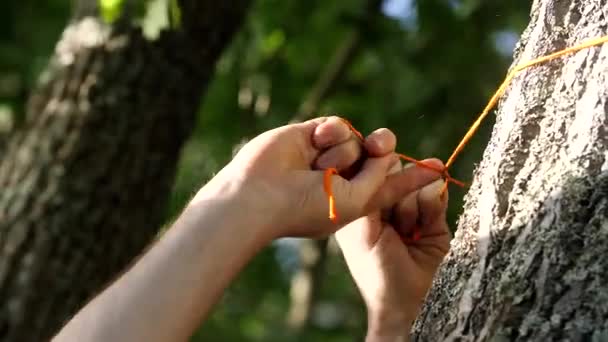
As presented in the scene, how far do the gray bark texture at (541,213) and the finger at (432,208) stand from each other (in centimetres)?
30

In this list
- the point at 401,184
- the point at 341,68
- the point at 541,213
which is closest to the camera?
the point at 541,213

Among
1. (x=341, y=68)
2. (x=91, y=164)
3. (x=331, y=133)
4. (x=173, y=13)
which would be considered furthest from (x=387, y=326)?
(x=341, y=68)

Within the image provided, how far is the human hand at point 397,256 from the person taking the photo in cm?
153

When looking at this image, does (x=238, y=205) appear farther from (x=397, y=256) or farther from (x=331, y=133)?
(x=397, y=256)

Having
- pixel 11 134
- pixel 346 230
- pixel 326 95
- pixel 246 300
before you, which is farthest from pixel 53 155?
pixel 246 300

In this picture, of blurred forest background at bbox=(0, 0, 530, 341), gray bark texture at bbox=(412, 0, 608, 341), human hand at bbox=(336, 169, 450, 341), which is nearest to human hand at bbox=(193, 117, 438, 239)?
human hand at bbox=(336, 169, 450, 341)

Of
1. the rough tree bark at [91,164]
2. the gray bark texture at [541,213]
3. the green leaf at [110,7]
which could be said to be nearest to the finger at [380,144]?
the gray bark texture at [541,213]

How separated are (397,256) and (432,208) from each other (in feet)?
Answer: 0.29

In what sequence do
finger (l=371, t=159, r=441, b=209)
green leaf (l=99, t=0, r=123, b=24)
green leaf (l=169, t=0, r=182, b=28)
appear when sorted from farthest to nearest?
green leaf (l=99, t=0, r=123, b=24) < green leaf (l=169, t=0, r=182, b=28) < finger (l=371, t=159, r=441, b=209)

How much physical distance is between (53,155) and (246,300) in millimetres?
2902

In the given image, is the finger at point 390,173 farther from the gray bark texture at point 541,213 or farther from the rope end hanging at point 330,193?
the gray bark texture at point 541,213

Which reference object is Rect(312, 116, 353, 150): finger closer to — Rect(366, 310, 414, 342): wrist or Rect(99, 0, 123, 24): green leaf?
Rect(366, 310, 414, 342): wrist

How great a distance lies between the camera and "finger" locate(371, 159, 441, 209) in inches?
57.9

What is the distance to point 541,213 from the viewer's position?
105cm
